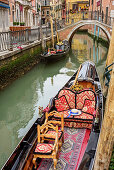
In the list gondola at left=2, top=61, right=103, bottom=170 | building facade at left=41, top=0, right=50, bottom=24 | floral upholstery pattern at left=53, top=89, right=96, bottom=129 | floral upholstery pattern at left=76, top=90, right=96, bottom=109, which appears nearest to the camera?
gondola at left=2, top=61, right=103, bottom=170

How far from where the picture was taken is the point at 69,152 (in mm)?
2586

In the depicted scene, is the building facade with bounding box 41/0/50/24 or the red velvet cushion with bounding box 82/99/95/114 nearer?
the red velvet cushion with bounding box 82/99/95/114

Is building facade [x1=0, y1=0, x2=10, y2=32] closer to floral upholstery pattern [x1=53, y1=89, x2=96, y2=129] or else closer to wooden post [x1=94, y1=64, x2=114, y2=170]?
floral upholstery pattern [x1=53, y1=89, x2=96, y2=129]

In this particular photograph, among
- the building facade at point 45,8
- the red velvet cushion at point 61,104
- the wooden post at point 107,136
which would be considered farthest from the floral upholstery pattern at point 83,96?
the building facade at point 45,8

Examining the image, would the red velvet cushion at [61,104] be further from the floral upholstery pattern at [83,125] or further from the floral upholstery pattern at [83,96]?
the floral upholstery pattern at [83,125]

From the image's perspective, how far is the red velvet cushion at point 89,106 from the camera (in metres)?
3.25

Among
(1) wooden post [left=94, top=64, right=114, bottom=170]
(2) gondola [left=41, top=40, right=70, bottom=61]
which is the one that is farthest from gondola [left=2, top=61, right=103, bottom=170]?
(2) gondola [left=41, top=40, right=70, bottom=61]

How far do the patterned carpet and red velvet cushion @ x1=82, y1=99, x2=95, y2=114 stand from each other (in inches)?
→ 13.9

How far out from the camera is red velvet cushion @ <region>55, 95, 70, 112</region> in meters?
3.38

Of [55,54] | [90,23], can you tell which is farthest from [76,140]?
[90,23]

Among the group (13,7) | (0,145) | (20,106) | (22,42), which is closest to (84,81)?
(20,106)

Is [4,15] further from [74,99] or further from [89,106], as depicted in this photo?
[89,106]

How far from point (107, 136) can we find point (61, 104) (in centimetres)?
159

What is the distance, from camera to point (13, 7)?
13.2 metres
